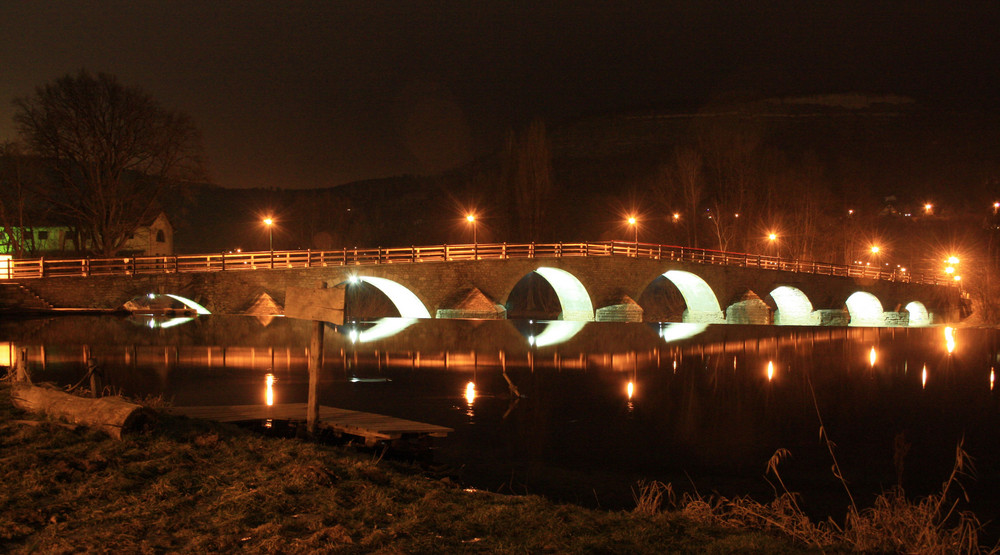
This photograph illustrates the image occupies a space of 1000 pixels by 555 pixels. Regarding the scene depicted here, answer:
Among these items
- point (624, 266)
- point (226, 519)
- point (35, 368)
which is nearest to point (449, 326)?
point (624, 266)

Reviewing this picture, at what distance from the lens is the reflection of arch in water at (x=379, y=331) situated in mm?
28047

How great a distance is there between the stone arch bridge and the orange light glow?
57.4ft

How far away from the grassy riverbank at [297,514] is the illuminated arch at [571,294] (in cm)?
3145

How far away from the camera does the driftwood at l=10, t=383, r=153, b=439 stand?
792 cm

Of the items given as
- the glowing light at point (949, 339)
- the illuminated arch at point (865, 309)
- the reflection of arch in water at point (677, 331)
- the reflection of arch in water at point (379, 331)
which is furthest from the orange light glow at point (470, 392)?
the illuminated arch at point (865, 309)

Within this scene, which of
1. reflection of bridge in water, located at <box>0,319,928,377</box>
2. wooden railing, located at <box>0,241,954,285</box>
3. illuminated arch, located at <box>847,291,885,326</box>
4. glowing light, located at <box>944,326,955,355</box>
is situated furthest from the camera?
illuminated arch, located at <box>847,291,885,326</box>

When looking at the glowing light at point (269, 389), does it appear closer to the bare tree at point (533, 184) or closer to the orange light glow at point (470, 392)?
the orange light glow at point (470, 392)

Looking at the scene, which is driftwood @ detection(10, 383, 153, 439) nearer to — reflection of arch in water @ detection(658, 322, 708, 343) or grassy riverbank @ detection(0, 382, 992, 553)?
grassy riverbank @ detection(0, 382, 992, 553)

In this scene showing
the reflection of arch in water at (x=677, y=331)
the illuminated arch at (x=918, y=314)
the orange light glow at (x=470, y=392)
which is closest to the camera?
the orange light glow at (x=470, y=392)

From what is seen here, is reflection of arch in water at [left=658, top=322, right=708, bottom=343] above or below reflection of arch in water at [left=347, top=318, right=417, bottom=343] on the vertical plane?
below

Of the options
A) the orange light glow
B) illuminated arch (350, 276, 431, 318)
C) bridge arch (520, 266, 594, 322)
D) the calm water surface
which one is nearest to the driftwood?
the calm water surface

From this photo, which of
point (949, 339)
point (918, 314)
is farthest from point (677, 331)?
point (918, 314)

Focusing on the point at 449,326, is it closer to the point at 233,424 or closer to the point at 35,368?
the point at 35,368

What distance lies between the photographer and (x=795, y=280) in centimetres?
5012
